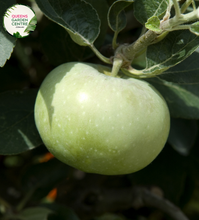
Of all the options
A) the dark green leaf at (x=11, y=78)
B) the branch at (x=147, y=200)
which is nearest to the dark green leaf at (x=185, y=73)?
the branch at (x=147, y=200)

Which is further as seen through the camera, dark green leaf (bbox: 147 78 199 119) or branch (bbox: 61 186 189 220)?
branch (bbox: 61 186 189 220)

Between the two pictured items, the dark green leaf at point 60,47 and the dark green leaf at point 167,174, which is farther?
the dark green leaf at point 167,174

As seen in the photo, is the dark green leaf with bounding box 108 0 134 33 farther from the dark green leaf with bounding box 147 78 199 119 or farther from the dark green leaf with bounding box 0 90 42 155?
the dark green leaf with bounding box 0 90 42 155

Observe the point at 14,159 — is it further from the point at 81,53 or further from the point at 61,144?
the point at 61,144

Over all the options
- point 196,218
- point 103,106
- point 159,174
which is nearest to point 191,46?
point 103,106

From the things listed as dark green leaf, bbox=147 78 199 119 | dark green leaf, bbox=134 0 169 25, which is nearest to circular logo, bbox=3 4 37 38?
dark green leaf, bbox=134 0 169 25

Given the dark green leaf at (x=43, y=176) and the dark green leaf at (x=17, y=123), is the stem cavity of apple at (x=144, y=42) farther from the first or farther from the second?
the dark green leaf at (x=43, y=176)

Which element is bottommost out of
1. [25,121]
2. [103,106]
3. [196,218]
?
[196,218]
